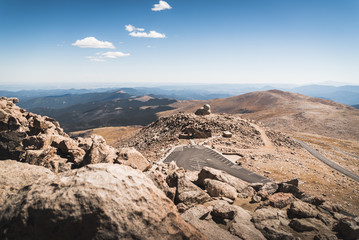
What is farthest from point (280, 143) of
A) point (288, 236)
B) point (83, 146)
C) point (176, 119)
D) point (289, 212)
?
point (83, 146)

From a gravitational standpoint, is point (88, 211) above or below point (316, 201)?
above

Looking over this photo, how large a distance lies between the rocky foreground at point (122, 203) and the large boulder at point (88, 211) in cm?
3

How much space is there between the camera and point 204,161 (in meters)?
32.8

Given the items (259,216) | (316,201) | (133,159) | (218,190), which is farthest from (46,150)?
(316,201)

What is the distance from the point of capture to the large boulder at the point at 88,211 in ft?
20.0

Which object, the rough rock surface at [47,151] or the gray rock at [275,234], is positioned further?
the rough rock surface at [47,151]

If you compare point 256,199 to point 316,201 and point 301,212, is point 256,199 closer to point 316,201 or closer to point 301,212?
point 301,212

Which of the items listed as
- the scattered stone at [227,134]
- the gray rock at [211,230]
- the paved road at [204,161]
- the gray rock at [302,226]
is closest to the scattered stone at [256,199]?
the gray rock at [302,226]

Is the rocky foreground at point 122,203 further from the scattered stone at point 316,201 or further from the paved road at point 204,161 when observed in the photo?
the paved road at point 204,161

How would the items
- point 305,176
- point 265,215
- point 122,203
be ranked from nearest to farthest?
point 122,203
point 265,215
point 305,176

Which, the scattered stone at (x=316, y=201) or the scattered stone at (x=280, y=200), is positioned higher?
the scattered stone at (x=280, y=200)

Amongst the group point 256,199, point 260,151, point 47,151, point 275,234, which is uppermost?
point 47,151

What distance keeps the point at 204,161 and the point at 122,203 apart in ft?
89.6

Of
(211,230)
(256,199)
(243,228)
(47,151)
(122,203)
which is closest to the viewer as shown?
(122,203)
